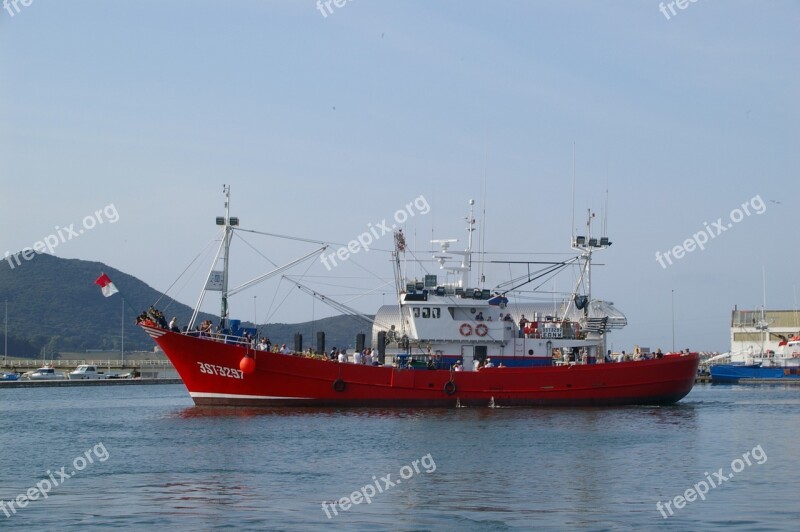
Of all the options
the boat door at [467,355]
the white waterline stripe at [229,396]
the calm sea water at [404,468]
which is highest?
the boat door at [467,355]

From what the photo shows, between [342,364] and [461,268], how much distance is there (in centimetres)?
716

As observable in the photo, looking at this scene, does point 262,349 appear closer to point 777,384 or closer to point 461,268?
point 461,268

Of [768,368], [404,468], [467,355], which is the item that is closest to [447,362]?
[467,355]

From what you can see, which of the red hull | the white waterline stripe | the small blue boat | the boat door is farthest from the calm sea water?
the small blue boat

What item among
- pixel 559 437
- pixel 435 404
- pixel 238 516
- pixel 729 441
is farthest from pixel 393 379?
pixel 238 516

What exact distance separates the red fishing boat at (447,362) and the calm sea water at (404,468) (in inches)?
39.3

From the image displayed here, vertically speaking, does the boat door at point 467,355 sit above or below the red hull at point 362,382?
above

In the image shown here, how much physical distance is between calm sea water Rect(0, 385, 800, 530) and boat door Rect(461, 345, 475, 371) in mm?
3668

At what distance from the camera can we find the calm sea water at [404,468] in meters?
18.8

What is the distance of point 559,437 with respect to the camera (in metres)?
31.5

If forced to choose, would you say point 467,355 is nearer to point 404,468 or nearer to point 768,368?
point 404,468

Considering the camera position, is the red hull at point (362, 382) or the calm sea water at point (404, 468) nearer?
the calm sea water at point (404, 468)

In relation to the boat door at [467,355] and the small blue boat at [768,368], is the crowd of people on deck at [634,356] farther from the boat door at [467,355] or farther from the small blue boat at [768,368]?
the small blue boat at [768,368]

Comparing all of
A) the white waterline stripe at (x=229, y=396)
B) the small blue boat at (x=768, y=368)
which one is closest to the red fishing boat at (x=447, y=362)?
the white waterline stripe at (x=229, y=396)
